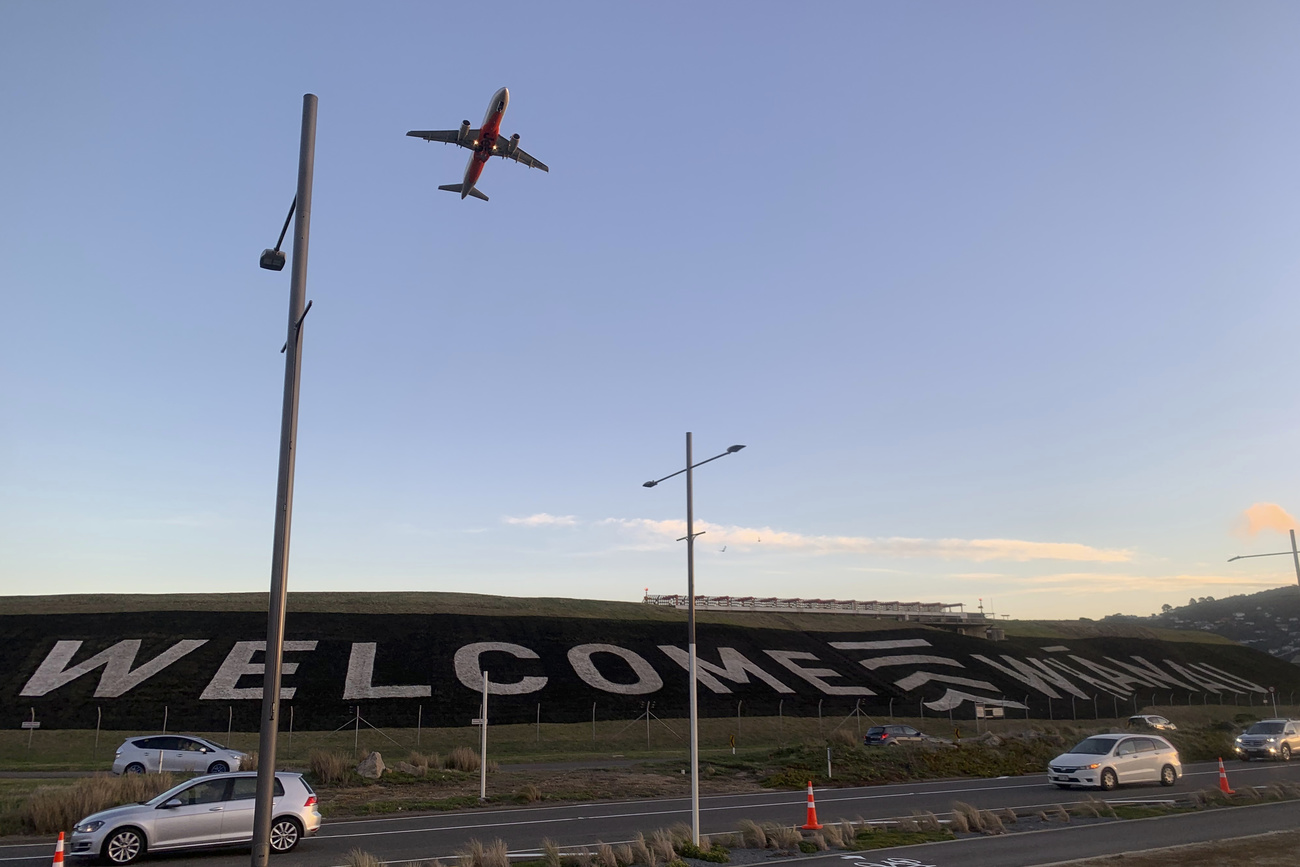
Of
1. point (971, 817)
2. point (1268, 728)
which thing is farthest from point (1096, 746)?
point (1268, 728)

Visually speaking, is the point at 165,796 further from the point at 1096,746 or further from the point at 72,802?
the point at 1096,746

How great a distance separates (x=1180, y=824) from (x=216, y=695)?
147ft

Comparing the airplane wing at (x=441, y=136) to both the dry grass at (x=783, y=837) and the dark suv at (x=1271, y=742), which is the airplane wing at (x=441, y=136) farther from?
the dark suv at (x=1271, y=742)

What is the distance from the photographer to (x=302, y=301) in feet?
35.2

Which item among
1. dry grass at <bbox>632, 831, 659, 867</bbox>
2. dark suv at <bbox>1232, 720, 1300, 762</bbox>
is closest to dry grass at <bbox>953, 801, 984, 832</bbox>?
dry grass at <bbox>632, 831, 659, 867</bbox>

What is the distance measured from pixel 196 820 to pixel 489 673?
3815 centimetres

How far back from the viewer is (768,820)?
23.3 m

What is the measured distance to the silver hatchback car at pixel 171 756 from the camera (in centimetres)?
3044

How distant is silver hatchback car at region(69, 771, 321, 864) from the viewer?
17094mm

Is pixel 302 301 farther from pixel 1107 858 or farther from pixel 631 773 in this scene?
pixel 631 773

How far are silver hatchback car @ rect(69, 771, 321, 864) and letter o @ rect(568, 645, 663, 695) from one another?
121ft

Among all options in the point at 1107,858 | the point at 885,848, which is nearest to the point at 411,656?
the point at 885,848

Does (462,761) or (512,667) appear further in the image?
(512,667)

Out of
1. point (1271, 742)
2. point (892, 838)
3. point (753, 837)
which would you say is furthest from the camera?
point (1271, 742)
